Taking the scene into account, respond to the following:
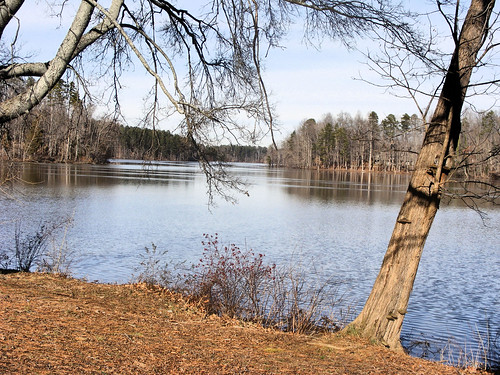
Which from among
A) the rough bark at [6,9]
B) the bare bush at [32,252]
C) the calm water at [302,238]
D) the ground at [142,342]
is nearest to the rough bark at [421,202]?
the ground at [142,342]

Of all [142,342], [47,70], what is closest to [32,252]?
[47,70]

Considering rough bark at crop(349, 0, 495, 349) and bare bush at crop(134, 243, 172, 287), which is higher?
rough bark at crop(349, 0, 495, 349)

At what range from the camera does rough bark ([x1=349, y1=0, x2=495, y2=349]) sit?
5.96 metres

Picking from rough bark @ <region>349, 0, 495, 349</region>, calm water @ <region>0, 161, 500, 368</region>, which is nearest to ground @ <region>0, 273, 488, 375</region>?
rough bark @ <region>349, 0, 495, 349</region>

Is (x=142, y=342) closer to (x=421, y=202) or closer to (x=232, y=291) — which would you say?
(x=421, y=202)

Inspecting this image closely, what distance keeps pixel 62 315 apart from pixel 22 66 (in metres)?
2.85

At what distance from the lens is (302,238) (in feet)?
61.6

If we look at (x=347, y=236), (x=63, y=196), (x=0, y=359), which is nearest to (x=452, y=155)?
(x=0, y=359)

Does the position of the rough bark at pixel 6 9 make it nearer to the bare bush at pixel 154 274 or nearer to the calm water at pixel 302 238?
the calm water at pixel 302 238

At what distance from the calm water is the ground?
6.76 feet

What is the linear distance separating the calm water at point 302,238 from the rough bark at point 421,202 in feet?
7.14

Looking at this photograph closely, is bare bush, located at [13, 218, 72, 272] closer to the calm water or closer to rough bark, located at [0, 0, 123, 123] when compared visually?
the calm water

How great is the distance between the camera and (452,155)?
5.79 m

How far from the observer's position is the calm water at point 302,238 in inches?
440
